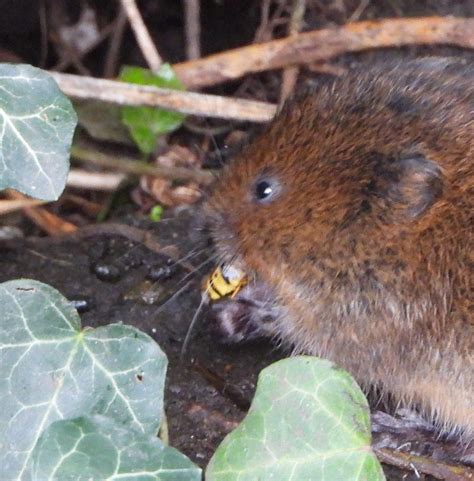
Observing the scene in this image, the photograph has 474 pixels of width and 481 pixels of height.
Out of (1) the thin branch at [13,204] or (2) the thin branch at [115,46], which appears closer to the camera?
(1) the thin branch at [13,204]

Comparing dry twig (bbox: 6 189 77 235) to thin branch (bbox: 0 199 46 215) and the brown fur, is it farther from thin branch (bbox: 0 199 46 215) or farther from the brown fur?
the brown fur

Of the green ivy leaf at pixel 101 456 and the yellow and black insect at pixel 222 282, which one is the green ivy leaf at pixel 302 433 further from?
→ the yellow and black insect at pixel 222 282

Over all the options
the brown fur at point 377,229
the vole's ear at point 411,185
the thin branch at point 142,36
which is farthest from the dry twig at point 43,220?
the vole's ear at point 411,185

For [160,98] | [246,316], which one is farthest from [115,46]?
[246,316]

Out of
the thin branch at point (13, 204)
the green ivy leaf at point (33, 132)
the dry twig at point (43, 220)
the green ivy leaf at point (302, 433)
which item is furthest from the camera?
the dry twig at point (43, 220)

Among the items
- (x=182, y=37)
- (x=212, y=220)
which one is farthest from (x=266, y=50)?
(x=212, y=220)

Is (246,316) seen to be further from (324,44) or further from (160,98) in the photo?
(324,44)
